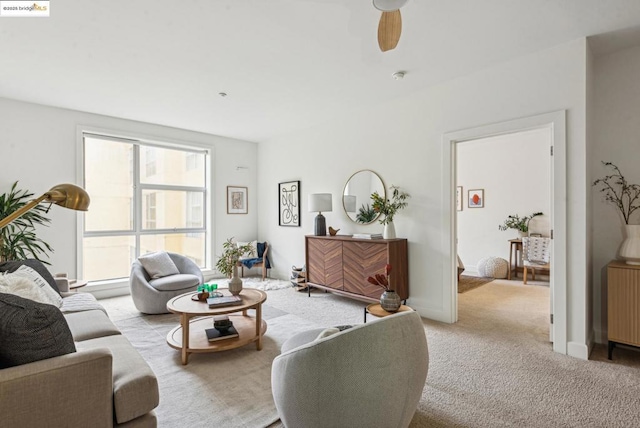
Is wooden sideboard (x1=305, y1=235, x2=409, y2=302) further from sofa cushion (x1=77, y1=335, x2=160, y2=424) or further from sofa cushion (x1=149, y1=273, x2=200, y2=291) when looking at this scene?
sofa cushion (x1=77, y1=335, x2=160, y2=424)

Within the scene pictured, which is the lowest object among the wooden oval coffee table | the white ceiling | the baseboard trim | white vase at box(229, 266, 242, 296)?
the baseboard trim

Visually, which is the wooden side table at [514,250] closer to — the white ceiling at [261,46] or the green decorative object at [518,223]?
the green decorative object at [518,223]

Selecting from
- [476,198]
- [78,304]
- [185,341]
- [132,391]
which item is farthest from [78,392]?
[476,198]

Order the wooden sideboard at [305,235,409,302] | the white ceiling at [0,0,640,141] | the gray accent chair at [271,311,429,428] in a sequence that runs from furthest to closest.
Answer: the wooden sideboard at [305,235,409,302] → the white ceiling at [0,0,640,141] → the gray accent chair at [271,311,429,428]

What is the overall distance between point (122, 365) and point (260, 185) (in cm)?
508

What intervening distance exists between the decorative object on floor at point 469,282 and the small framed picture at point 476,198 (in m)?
1.51

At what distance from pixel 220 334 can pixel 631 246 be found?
12.0 feet

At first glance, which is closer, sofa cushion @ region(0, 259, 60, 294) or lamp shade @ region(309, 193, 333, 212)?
sofa cushion @ region(0, 259, 60, 294)

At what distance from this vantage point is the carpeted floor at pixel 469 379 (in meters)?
1.98

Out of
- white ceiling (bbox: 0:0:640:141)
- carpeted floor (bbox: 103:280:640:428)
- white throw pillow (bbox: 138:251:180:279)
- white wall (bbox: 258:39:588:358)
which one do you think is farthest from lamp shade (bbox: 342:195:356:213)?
white throw pillow (bbox: 138:251:180:279)

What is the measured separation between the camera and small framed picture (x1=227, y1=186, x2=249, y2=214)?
625 centimetres

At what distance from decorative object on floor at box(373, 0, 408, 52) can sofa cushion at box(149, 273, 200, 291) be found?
3563 millimetres

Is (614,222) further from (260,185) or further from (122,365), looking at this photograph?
(260,185)

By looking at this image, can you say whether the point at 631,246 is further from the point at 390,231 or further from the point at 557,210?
the point at 390,231
